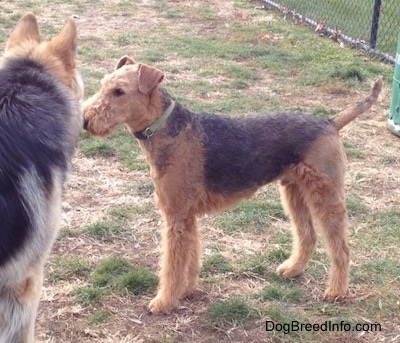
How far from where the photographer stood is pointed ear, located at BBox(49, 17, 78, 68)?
10.6 feet

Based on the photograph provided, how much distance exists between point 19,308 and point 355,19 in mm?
9831

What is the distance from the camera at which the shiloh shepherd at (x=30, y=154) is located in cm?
280

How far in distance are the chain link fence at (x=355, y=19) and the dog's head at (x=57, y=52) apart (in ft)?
23.6

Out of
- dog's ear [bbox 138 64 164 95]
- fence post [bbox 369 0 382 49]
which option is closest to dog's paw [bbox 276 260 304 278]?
dog's ear [bbox 138 64 164 95]

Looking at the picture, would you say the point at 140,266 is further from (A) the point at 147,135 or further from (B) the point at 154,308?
(A) the point at 147,135

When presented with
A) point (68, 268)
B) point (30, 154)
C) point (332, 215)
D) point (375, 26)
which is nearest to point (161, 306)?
point (68, 268)

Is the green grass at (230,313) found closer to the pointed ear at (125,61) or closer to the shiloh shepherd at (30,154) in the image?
the shiloh shepherd at (30,154)

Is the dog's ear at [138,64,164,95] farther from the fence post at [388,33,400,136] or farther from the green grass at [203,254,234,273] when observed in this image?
the fence post at [388,33,400,136]

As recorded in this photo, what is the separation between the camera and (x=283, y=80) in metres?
8.64

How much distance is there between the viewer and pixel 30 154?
2865 mm

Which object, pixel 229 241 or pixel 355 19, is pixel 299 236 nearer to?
pixel 229 241

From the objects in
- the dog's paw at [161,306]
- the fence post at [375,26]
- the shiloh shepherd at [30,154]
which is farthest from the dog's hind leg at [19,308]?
the fence post at [375,26]

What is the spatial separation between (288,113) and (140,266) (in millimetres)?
1529

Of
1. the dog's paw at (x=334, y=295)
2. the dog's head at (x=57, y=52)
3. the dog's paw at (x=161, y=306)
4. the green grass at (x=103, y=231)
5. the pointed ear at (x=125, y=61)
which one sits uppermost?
the dog's head at (x=57, y=52)
